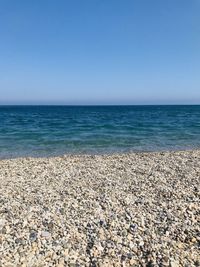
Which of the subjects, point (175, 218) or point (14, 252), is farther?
point (175, 218)

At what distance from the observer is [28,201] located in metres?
6.86

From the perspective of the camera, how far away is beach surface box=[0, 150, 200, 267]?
454cm

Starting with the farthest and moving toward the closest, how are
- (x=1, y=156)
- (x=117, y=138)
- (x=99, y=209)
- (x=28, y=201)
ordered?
1. (x=117, y=138)
2. (x=1, y=156)
3. (x=28, y=201)
4. (x=99, y=209)

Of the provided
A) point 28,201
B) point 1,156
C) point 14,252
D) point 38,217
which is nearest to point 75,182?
point 28,201

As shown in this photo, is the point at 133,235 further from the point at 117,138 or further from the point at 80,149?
the point at 117,138

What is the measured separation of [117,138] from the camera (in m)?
20.0

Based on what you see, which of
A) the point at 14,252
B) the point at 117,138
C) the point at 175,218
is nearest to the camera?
the point at 14,252

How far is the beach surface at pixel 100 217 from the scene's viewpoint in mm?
4539

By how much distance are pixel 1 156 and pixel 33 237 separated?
33.4 feet

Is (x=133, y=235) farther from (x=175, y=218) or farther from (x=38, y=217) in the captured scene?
(x=38, y=217)

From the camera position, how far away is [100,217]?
19.4 ft

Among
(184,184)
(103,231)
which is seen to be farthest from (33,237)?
(184,184)

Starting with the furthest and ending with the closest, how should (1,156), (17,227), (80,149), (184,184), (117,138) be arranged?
1. (117,138)
2. (80,149)
3. (1,156)
4. (184,184)
5. (17,227)

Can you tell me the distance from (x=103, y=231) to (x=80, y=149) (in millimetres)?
10870
